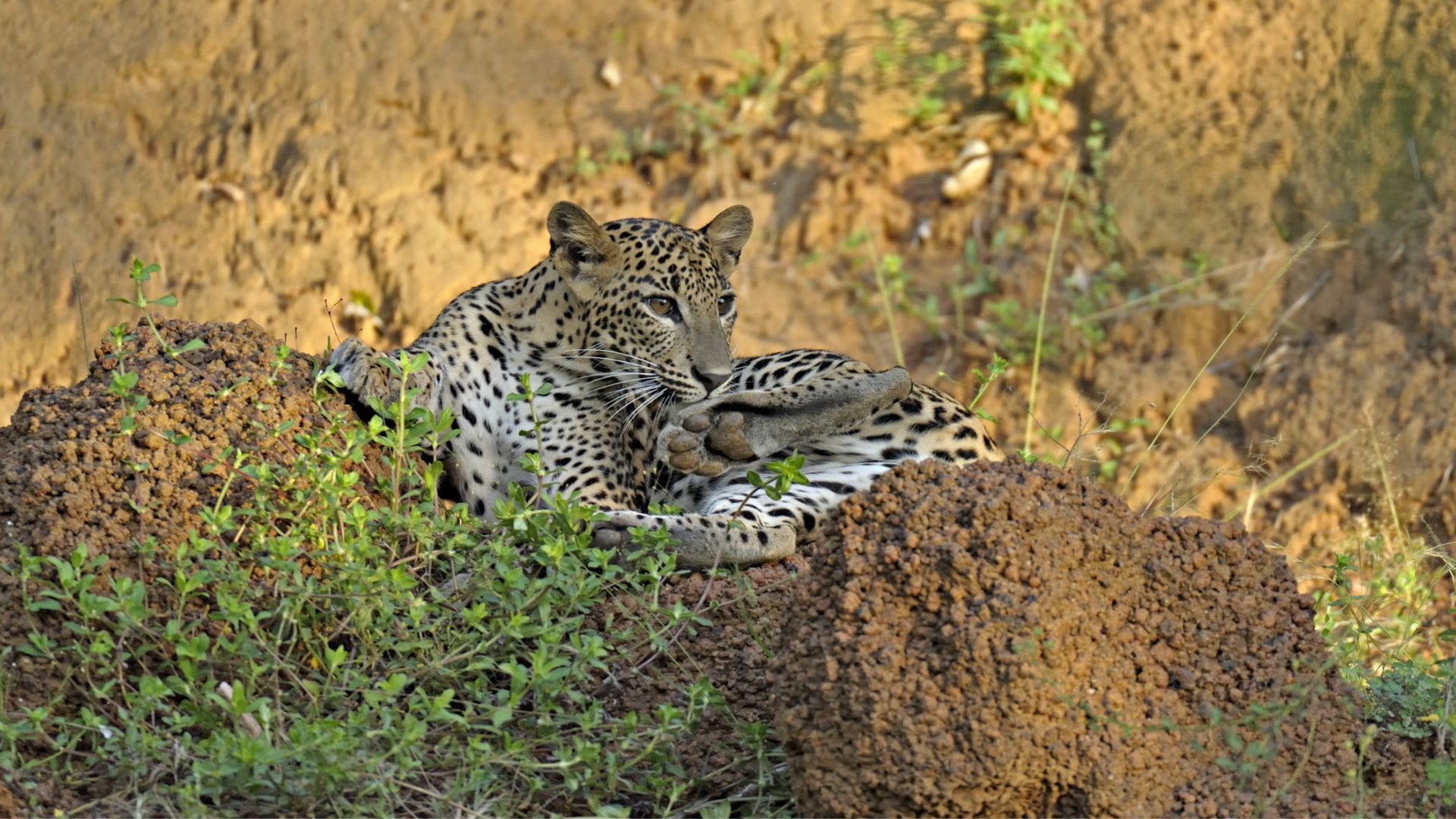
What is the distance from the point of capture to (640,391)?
718cm

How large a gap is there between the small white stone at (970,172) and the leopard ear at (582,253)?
5.15 metres

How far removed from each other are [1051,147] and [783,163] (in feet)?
5.94

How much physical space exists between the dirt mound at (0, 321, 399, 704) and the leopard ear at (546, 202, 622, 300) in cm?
142

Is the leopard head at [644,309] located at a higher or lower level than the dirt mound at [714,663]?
higher

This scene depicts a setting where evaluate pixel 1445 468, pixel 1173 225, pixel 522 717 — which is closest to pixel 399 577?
pixel 522 717

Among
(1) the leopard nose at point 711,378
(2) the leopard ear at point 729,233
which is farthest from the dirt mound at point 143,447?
(2) the leopard ear at point 729,233

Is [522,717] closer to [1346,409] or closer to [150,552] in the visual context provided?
[150,552]

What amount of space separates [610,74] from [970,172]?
261cm

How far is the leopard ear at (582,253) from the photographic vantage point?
717 centimetres

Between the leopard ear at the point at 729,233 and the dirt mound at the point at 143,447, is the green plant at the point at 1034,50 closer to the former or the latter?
the leopard ear at the point at 729,233

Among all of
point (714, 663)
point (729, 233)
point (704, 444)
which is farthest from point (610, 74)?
point (714, 663)

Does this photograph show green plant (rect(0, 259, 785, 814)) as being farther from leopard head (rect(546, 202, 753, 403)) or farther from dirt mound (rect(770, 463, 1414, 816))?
leopard head (rect(546, 202, 753, 403))

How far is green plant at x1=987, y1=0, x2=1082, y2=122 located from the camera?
11.7 meters

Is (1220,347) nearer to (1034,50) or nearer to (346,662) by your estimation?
(1034,50)
